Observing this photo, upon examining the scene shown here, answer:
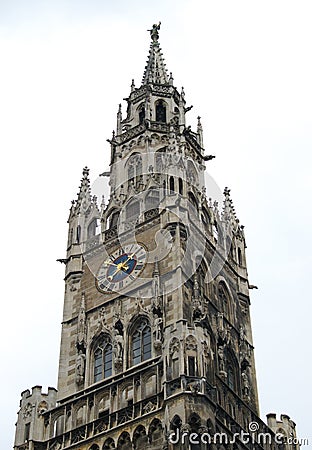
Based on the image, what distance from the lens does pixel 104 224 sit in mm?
48000

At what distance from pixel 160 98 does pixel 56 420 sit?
72.6ft

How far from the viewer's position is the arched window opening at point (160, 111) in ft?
179

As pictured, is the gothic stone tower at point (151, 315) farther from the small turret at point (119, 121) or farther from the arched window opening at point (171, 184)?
the small turret at point (119, 121)

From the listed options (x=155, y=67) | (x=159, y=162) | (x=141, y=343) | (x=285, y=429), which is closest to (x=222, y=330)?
(x=141, y=343)

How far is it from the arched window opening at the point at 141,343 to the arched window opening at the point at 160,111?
16.4 metres

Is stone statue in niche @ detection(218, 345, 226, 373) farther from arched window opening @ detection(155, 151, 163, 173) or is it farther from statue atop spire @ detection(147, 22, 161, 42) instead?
statue atop spire @ detection(147, 22, 161, 42)

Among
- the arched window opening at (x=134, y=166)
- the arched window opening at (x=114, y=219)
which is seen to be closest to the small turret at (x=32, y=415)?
the arched window opening at (x=114, y=219)

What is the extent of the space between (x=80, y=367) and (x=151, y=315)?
3.60m

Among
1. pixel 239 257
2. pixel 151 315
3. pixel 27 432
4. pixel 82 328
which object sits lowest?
pixel 27 432

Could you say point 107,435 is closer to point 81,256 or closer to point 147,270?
point 147,270

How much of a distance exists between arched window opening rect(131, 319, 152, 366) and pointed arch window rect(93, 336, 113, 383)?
1099 mm

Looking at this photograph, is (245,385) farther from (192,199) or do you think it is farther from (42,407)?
(192,199)

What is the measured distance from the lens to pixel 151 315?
40.6 metres

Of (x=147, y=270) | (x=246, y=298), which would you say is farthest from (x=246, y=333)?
(x=147, y=270)
